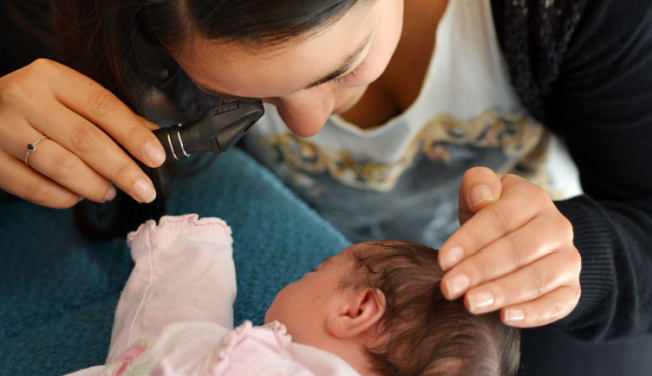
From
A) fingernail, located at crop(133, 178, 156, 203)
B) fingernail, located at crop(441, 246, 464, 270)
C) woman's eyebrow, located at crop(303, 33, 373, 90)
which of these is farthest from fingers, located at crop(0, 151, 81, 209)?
fingernail, located at crop(441, 246, 464, 270)

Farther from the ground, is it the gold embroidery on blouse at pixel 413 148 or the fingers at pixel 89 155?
the fingers at pixel 89 155

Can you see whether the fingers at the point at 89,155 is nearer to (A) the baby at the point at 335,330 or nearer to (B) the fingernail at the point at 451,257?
(A) the baby at the point at 335,330

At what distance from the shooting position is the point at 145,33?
77cm

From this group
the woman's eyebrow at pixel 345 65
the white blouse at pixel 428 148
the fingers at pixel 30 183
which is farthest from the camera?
the white blouse at pixel 428 148

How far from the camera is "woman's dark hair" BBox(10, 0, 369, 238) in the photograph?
617mm

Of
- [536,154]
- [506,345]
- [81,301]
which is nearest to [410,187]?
[536,154]

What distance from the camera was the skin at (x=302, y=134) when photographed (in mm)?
642

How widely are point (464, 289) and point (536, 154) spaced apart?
29.8 inches

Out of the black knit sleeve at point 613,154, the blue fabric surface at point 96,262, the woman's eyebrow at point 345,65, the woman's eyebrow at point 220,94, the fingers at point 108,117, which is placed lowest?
the blue fabric surface at point 96,262

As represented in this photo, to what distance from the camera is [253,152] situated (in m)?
1.41

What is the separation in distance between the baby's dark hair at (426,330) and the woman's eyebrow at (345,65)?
250 mm

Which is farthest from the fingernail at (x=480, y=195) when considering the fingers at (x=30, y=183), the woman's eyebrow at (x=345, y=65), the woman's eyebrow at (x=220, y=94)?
the fingers at (x=30, y=183)

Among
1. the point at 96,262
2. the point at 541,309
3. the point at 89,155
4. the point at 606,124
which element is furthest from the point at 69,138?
the point at 606,124

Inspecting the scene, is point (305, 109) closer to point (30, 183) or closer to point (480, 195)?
point (480, 195)
